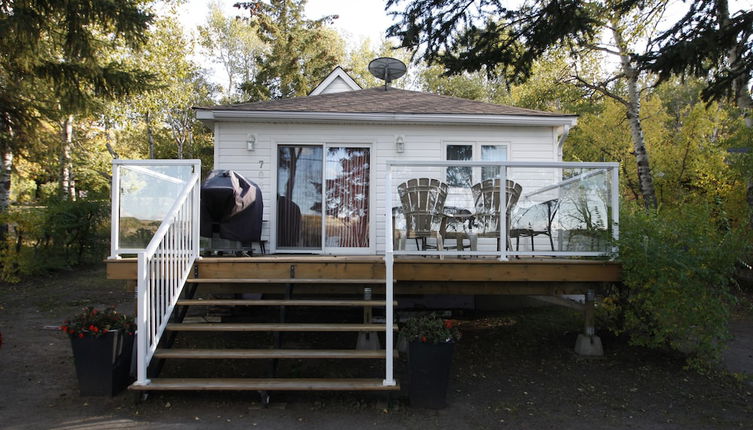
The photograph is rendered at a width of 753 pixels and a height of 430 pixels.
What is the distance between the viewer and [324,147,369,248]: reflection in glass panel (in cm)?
739

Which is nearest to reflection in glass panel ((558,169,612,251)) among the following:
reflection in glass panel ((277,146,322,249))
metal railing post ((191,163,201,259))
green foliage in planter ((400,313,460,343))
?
green foliage in planter ((400,313,460,343))

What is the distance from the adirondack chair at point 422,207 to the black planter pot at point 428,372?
4.56 ft

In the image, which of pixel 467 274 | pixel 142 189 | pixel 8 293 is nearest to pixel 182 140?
pixel 8 293

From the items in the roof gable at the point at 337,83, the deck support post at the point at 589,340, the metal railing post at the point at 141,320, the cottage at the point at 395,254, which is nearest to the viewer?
the metal railing post at the point at 141,320

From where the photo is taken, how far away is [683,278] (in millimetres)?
4180

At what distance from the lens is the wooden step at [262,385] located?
3811 mm

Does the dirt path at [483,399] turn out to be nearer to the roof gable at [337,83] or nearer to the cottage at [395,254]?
the cottage at [395,254]

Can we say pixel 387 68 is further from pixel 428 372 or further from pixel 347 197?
pixel 428 372

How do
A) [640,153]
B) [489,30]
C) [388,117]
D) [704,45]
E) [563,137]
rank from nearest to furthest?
1. [704,45]
2. [489,30]
3. [388,117]
4. [563,137]
5. [640,153]

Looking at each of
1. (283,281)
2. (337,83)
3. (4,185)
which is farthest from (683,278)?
(4,185)

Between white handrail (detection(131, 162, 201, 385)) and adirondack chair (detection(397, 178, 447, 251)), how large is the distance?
221 centimetres

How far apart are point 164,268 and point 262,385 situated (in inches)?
53.9

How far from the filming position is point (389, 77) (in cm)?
902

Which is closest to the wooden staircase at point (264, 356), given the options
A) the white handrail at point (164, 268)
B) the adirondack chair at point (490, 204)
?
the white handrail at point (164, 268)
